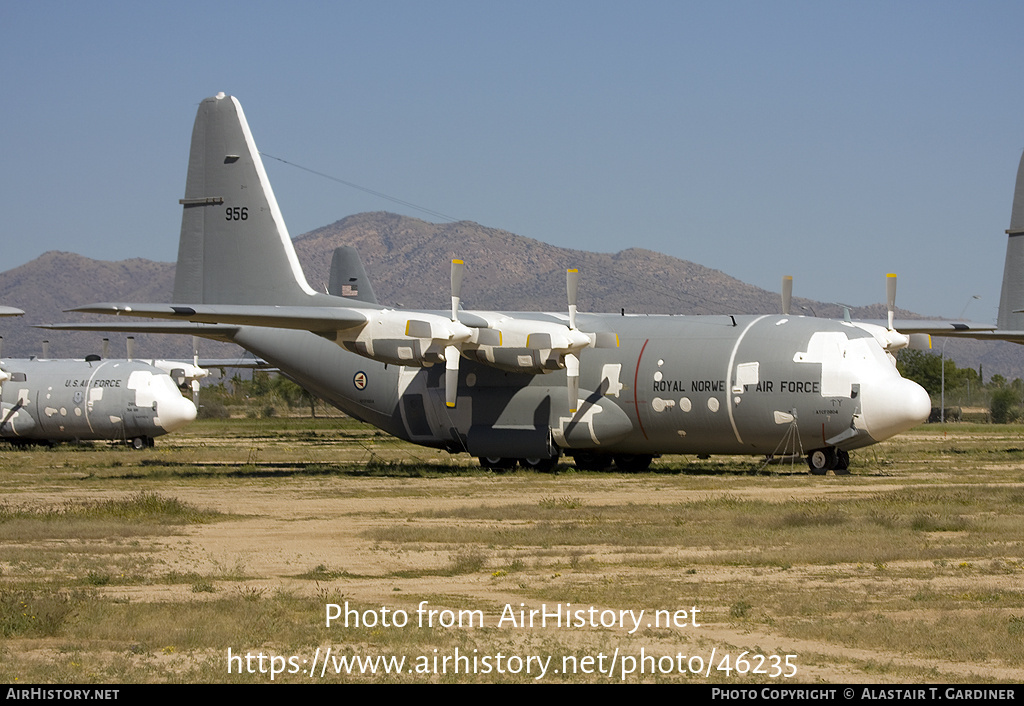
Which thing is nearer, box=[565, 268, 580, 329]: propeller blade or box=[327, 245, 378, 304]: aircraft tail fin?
box=[565, 268, 580, 329]: propeller blade

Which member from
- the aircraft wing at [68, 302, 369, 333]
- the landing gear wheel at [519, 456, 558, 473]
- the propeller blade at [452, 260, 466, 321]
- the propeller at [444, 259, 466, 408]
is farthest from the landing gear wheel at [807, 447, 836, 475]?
the aircraft wing at [68, 302, 369, 333]

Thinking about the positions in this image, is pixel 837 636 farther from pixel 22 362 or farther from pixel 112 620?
pixel 22 362

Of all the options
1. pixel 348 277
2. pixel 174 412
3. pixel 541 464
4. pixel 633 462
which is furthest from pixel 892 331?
pixel 174 412

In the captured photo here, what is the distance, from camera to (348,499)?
2294 centimetres

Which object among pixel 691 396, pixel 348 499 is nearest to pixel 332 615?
pixel 348 499

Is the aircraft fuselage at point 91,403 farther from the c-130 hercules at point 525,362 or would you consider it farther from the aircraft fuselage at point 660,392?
the aircraft fuselage at point 660,392

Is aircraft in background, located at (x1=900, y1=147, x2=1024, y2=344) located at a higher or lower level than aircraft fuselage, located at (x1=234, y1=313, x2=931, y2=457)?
higher

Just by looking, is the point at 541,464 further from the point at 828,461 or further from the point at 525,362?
the point at 828,461

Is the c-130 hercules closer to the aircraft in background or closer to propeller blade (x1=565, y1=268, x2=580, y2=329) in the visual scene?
propeller blade (x1=565, y1=268, x2=580, y2=329)

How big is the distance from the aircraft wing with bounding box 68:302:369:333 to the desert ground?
3.52m

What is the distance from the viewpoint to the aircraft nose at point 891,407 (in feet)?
84.8

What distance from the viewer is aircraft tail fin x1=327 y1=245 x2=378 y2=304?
46.0 m
